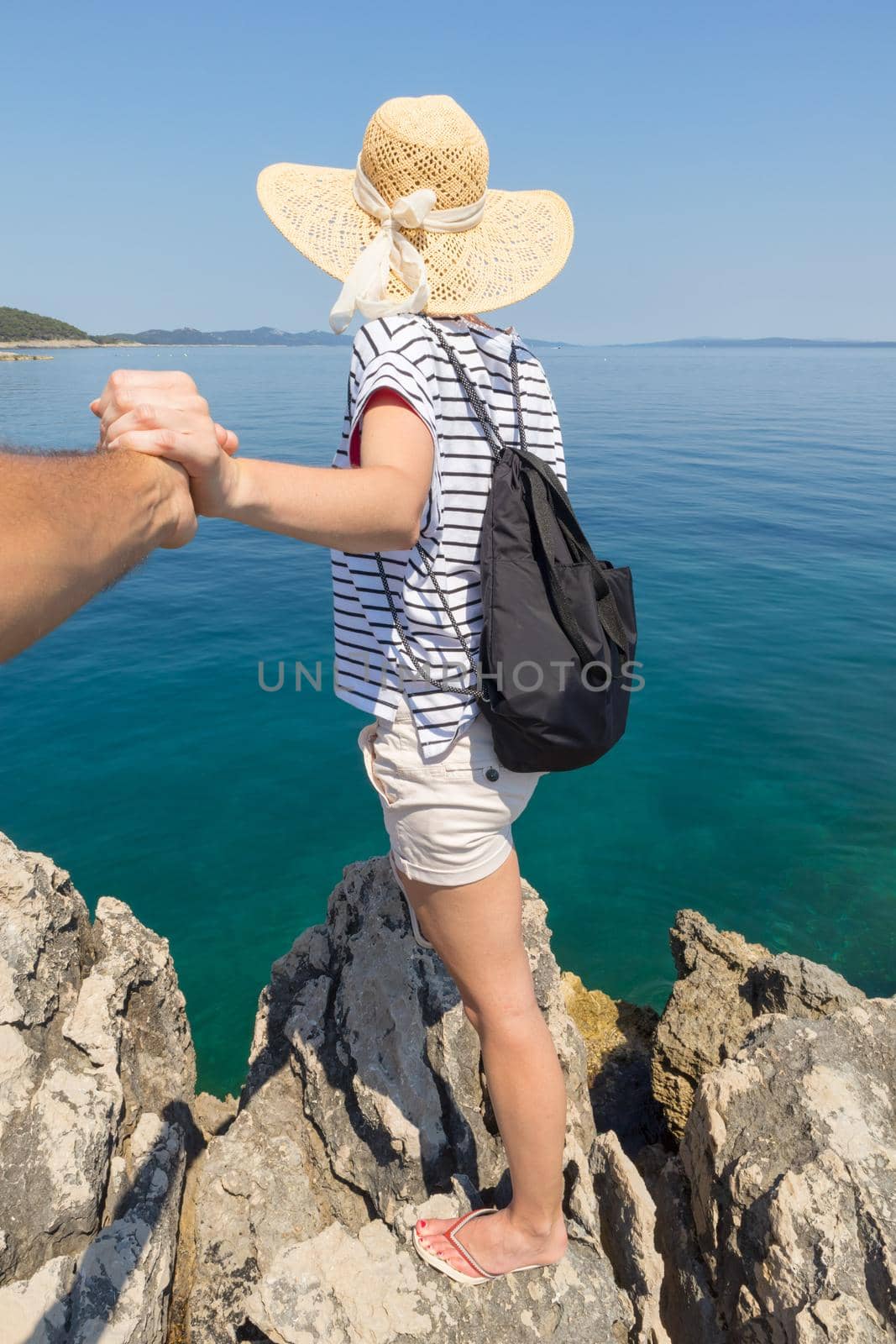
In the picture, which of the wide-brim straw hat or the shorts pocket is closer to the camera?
the wide-brim straw hat

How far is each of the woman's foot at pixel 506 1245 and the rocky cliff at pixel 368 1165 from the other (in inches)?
2.5

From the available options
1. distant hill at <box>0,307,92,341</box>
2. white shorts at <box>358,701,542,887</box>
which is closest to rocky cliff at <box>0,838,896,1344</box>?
white shorts at <box>358,701,542,887</box>

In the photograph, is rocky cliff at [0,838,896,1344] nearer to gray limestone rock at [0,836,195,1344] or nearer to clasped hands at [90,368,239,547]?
gray limestone rock at [0,836,195,1344]

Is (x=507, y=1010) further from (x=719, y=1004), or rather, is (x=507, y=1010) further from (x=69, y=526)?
(x=719, y=1004)

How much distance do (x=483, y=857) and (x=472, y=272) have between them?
1.33 meters

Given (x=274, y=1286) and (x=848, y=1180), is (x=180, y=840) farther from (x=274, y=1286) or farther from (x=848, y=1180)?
(x=848, y=1180)

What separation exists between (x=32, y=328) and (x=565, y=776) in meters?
124

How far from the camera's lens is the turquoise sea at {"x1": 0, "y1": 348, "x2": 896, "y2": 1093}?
20.6 feet

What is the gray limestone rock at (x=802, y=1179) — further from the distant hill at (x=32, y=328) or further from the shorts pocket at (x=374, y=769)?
the distant hill at (x=32, y=328)

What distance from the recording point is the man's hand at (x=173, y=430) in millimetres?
1172

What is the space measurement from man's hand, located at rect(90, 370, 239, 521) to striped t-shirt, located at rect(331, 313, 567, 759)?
1.38ft

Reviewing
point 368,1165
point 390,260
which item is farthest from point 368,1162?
point 390,260

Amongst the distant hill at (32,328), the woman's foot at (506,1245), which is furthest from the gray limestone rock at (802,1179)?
the distant hill at (32,328)

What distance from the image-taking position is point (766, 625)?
11.5 metres
